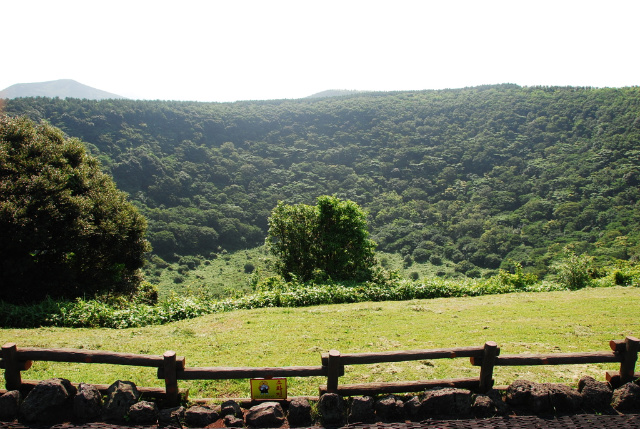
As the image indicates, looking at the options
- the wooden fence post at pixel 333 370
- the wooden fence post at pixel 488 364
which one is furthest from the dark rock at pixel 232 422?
the wooden fence post at pixel 488 364

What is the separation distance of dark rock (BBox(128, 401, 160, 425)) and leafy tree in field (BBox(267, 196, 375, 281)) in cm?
1485

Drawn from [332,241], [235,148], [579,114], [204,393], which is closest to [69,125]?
[235,148]

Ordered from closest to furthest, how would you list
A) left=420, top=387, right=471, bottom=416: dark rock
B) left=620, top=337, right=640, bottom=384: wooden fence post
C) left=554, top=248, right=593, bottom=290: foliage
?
left=420, top=387, right=471, bottom=416: dark rock
left=620, top=337, right=640, bottom=384: wooden fence post
left=554, top=248, right=593, bottom=290: foliage

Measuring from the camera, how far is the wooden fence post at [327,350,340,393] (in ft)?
19.1

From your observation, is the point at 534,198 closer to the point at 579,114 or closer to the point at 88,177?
the point at 579,114

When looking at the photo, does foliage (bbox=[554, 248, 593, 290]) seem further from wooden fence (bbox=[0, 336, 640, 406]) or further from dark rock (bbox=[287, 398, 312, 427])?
dark rock (bbox=[287, 398, 312, 427])

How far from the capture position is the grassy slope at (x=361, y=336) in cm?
719

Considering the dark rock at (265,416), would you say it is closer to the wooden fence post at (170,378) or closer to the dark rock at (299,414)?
the dark rock at (299,414)

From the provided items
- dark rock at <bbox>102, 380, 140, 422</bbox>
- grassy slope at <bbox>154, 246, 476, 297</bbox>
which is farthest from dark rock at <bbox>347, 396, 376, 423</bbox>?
grassy slope at <bbox>154, 246, 476, 297</bbox>

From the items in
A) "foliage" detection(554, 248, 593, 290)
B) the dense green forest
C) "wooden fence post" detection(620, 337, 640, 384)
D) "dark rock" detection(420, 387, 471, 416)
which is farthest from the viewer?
the dense green forest

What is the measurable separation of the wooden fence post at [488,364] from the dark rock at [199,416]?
408 cm

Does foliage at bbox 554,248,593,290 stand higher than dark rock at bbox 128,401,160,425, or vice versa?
dark rock at bbox 128,401,160,425

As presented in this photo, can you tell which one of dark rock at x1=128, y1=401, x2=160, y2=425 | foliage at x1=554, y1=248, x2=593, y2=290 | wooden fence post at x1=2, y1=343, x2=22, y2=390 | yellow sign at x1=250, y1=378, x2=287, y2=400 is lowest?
foliage at x1=554, y1=248, x2=593, y2=290

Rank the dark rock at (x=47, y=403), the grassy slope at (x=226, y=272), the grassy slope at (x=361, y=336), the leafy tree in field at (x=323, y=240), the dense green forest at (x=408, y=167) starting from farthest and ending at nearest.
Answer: the dense green forest at (x=408, y=167) < the grassy slope at (x=226, y=272) < the leafy tree in field at (x=323, y=240) < the grassy slope at (x=361, y=336) < the dark rock at (x=47, y=403)
